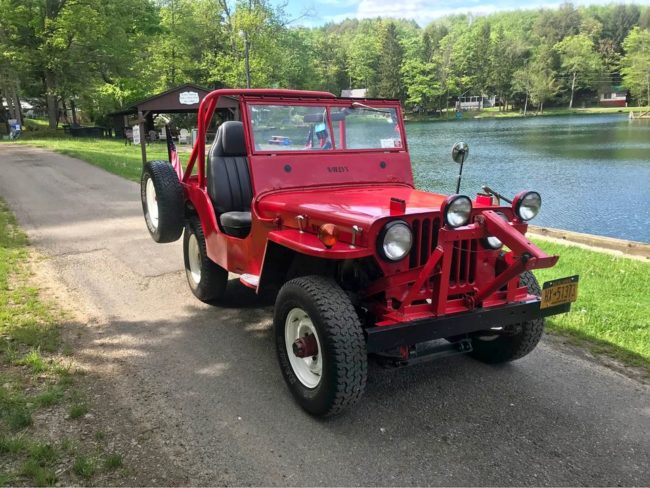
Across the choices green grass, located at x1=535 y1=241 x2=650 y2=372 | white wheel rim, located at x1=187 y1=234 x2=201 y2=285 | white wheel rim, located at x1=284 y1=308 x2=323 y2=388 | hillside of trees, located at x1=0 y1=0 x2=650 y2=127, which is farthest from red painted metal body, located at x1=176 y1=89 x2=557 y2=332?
hillside of trees, located at x1=0 y1=0 x2=650 y2=127

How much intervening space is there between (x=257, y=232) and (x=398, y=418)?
166 cm

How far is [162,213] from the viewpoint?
5012 millimetres

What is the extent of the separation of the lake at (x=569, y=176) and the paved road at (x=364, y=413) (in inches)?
351

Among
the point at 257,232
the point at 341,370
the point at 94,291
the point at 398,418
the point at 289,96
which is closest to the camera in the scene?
the point at 341,370

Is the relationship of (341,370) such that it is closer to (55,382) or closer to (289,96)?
(55,382)

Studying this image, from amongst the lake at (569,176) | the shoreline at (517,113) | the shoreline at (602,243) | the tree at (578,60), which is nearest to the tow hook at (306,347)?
the shoreline at (602,243)

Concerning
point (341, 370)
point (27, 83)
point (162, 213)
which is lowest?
point (341, 370)

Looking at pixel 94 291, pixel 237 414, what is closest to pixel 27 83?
pixel 94 291

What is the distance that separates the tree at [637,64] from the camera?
2746 inches

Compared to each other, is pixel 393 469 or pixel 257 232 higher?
pixel 257 232

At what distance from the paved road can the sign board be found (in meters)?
10.1

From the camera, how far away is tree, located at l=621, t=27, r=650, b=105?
69750 millimetres

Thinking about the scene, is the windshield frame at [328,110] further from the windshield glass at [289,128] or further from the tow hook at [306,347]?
the tow hook at [306,347]

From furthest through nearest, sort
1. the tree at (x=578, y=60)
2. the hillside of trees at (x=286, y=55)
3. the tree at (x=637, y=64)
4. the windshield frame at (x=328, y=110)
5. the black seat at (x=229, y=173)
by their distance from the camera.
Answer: the tree at (x=578, y=60)
the tree at (x=637, y=64)
the hillside of trees at (x=286, y=55)
the black seat at (x=229, y=173)
the windshield frame at (x=328, y=110)
